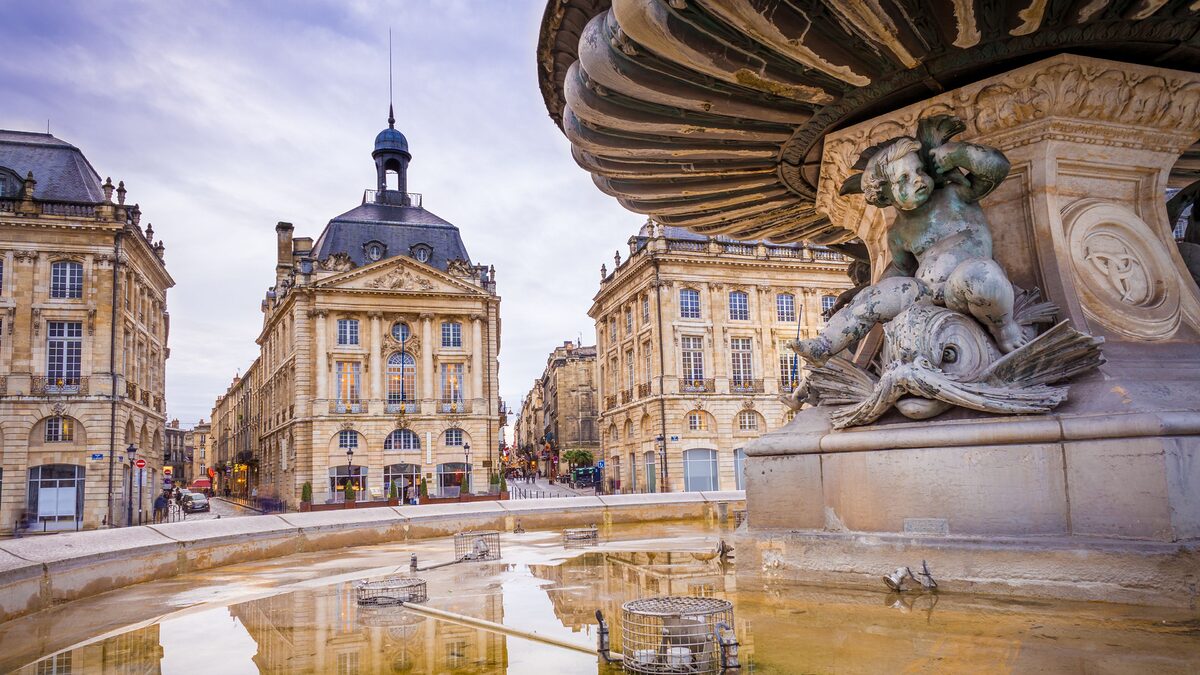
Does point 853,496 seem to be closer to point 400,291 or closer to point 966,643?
point 966,643

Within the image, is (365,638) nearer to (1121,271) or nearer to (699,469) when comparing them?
(1121,271)

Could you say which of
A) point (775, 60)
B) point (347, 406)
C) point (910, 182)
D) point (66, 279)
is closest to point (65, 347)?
point (66, 279)

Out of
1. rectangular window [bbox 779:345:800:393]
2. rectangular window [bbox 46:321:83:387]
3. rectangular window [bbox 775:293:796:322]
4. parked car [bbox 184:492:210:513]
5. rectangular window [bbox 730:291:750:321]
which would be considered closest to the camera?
rectangular window [bbox 46:321:83:387]

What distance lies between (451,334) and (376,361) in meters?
4.79

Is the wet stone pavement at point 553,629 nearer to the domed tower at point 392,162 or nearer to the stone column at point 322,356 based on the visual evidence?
the stone column at point 322,356

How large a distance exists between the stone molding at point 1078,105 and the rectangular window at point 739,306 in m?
42.2

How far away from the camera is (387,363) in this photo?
169 feet

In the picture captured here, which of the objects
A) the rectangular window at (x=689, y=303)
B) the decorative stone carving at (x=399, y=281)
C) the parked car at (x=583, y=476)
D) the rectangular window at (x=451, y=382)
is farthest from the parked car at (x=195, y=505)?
the rectangular window at (x=689, y=303)

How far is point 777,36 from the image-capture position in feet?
18.0

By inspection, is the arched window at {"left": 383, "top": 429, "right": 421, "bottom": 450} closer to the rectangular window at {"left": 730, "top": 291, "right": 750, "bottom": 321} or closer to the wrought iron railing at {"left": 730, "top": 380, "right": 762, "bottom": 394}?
the wrought iron railing at {"left": 730, "top": 380, "right": 762, "bottom": 394}

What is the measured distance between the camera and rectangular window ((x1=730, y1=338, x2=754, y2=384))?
158 feet

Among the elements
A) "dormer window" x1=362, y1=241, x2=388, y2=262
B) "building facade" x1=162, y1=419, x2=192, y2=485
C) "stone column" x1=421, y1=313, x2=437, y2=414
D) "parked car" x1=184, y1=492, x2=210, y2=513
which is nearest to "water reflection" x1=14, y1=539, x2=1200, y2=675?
"stone column" x1=421, y1=313, x2=437, y2=414

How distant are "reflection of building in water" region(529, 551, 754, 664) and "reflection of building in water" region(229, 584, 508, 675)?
0.50 m

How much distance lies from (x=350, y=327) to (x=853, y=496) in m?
48.4
